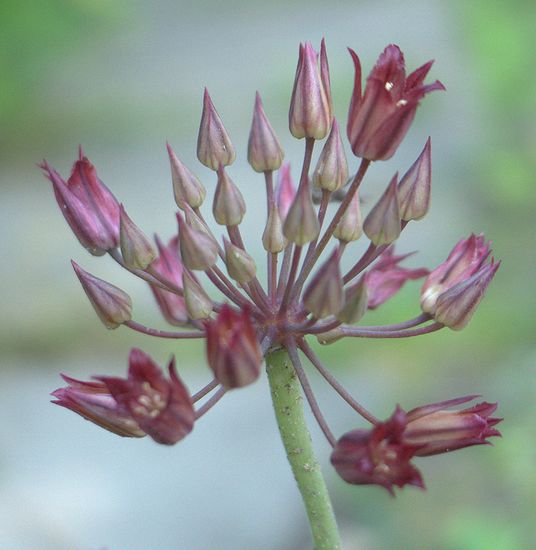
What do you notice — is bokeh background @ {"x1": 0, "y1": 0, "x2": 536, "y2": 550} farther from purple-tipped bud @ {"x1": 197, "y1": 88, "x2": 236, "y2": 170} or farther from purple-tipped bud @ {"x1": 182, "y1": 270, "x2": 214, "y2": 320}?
purple-tipped bud @ {"x1": 182, "y1": 270, "x2": 214, "y2": 320}

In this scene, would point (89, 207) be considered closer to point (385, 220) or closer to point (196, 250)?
point (196, 250)

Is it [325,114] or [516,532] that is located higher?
[325,114]

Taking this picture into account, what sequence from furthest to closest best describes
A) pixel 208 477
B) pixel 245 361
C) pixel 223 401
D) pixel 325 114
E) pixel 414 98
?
pixel 223 401
pixel 208 477
pixel 325 114
pixel 414 98
pixel 245 361

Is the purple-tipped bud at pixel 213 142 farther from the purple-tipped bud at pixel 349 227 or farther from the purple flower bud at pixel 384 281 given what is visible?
the purple flower bud at pixel 384 281

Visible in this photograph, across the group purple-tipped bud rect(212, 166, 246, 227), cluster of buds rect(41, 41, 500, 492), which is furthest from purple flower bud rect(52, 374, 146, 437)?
purple-tipped bud rect(212, 166, 246, 227)

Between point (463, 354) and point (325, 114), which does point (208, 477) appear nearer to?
point (463, 354)

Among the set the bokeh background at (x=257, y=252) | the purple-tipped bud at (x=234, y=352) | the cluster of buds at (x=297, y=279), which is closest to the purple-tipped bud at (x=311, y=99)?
the cluster of buds at (x=297, y=279)

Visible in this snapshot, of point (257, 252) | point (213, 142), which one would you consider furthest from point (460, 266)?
point (257, 252)

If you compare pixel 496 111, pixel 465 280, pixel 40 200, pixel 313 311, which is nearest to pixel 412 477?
pixel 313 311
